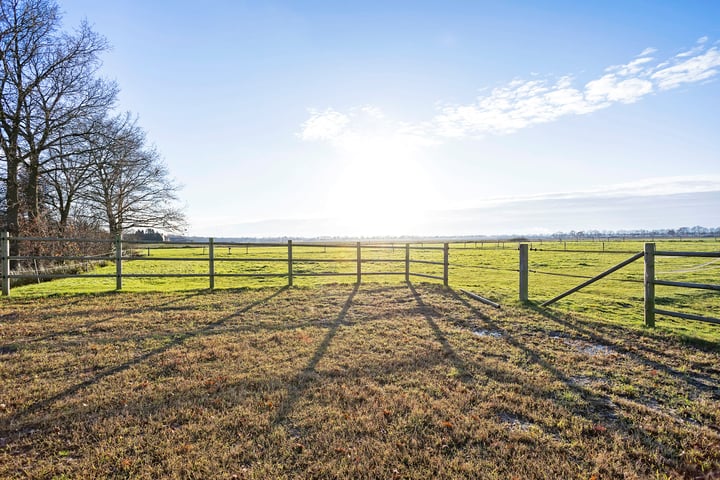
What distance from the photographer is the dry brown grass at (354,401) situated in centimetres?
227

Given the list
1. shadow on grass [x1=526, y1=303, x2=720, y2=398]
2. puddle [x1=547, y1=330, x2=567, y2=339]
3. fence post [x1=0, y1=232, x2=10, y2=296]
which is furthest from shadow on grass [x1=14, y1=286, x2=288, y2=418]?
fence post [x1=0, y1=232, x2=10, y2=296]

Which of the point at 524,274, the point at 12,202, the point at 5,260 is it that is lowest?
the point at 524,274

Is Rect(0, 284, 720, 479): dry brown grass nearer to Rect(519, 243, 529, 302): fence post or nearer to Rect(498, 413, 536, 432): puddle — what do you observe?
Rect(498, 413, 536, 432): puddle

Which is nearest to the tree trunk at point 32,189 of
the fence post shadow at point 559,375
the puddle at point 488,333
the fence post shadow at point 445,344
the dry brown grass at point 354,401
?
the dry brown grass at point 354,401

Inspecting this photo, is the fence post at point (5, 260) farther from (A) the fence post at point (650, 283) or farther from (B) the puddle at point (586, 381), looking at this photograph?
(A) the fence post at point (650, 283)

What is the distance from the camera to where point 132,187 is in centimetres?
2089

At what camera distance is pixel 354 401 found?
3070mm

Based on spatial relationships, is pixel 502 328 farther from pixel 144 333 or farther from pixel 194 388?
pixel 144 333

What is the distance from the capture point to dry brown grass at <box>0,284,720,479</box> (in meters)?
2.27

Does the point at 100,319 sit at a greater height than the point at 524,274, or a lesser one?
lesser

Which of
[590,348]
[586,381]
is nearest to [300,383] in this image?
[586,381]

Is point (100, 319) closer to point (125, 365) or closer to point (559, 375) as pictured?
point (125, 365)

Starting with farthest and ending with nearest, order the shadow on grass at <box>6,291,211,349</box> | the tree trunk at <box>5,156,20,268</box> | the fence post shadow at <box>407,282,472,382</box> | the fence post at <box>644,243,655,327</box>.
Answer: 1. the tree trunk at <box>5,156,20,268</box>
2. the fence post at <box>644,243,655,327</box>
3. the shadow on grass at <box>6,291,211,349</box>
4. the fence post shadow at <box>407,282,472,382</box>

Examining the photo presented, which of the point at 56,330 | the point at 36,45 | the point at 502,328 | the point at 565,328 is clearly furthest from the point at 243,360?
the point at 36,45
